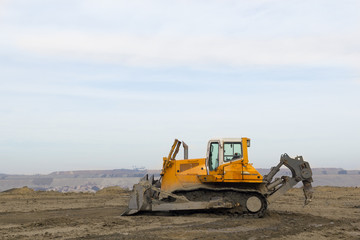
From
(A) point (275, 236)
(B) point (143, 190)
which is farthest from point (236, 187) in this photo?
(A) point (275, 236)

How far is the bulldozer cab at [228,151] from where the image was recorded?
64.4 feet

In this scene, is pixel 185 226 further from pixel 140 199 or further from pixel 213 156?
pixel 213 156

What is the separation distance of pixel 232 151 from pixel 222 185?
1410 millimetres

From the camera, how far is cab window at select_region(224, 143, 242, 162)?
64.5 ft

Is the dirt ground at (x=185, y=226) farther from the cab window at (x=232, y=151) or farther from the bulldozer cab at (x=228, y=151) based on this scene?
the cab window at (x=232, y=151)

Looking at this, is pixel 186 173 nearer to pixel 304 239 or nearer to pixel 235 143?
pixel 235 143

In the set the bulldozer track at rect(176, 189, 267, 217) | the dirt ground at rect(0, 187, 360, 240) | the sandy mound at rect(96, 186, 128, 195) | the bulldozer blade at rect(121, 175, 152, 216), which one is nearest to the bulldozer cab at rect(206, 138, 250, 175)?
the bulldozer track at rect(176, 189, 267, 217)

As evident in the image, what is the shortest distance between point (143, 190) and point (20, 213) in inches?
253

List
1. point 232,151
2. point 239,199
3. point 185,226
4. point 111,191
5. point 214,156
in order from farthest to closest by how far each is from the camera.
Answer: point 111,191 < point 214,156 < point 232,151 < point 239,199 < point 185,226

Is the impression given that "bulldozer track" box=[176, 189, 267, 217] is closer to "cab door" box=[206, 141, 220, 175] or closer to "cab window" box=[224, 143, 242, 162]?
"cab door" box=[206, 141, 220, 175]

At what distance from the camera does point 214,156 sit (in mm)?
19984

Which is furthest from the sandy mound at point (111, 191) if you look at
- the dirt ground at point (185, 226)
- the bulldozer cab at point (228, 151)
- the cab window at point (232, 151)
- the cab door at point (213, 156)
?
the cab window at point (232, 151)

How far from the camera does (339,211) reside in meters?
23.4

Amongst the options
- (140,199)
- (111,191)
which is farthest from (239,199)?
(111,191)
